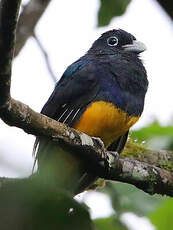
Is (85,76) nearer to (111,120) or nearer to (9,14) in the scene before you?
(111,120)

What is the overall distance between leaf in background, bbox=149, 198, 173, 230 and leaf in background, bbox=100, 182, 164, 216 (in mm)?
49

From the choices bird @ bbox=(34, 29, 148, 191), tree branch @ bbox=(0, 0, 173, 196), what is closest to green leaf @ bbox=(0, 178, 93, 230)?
tree branch @ bbox=(0, 0, 173, 196)

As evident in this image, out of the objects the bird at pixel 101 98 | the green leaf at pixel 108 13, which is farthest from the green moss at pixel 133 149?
the green leaf at pixel 108 13

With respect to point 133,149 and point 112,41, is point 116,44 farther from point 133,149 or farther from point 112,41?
point 133,149

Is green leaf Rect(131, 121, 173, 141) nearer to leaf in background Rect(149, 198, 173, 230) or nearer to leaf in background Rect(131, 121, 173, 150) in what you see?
leaf in background Rect(131, 121, 173, 150)

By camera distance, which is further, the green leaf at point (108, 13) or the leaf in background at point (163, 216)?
the leaf in background at point (163, 216)

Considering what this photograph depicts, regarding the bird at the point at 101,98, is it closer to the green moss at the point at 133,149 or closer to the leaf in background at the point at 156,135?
the leaf in background at the point at 156,135

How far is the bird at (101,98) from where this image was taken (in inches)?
163

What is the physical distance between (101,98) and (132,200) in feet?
3.17

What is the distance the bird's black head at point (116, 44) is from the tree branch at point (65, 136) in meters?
1.84

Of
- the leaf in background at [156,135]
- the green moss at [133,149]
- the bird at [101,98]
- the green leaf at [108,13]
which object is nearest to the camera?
the green leaf at [108,13]

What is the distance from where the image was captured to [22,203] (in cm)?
88

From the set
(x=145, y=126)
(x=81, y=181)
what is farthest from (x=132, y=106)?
(x=81, y=181)

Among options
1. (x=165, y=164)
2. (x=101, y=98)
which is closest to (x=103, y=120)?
(x=101, y=98)
